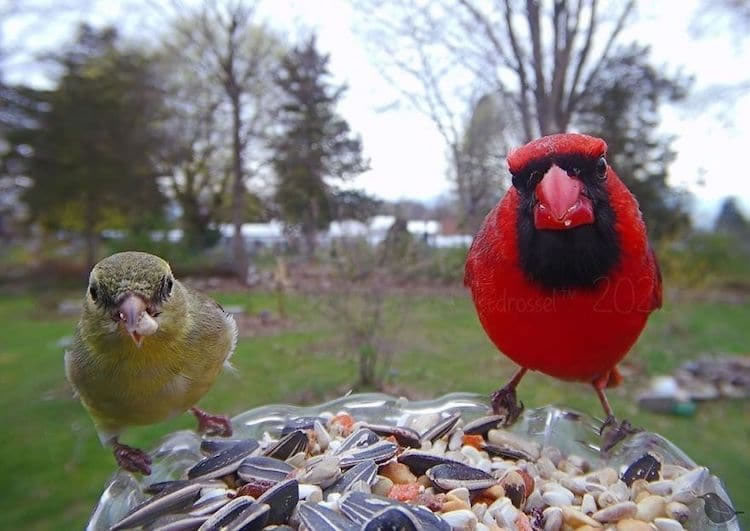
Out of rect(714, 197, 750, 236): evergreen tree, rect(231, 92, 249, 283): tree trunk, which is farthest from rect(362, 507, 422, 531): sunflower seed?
rect(714, 197, 750, 236): evergreen tree

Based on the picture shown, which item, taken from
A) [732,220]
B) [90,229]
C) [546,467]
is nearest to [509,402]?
[546,467]

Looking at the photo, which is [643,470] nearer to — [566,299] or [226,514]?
[566,299]

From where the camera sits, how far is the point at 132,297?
45.4 inches

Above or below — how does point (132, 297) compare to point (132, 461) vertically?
above

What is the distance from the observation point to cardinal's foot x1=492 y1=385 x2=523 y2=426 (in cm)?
170

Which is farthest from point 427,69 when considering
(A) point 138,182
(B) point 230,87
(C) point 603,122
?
(A) point 138,182

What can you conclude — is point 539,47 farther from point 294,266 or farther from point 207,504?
point 207,504

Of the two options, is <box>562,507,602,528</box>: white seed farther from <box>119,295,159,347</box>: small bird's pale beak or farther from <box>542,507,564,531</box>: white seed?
<box>119,295,159,347</box>: small bird's pale beak

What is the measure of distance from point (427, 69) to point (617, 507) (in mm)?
2937

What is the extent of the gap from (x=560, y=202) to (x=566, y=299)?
27 centimetres

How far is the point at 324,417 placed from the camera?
167cm

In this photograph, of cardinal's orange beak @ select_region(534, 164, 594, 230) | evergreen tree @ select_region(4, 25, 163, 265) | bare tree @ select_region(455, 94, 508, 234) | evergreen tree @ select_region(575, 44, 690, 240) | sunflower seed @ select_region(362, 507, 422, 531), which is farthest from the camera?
evergreen tree @ select_region(4, 25, 163, 265)

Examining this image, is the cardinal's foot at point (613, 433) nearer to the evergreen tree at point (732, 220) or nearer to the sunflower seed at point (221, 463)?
the sunflower seed at point (221, 463)

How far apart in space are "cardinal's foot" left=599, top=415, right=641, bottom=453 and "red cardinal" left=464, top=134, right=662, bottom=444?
18 cm
